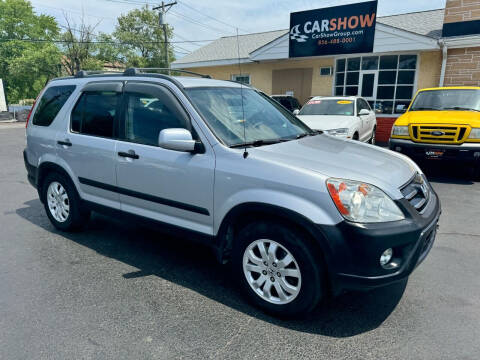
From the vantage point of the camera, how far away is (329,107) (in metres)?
9.55

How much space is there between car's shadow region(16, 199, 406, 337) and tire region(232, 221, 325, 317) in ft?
0.50

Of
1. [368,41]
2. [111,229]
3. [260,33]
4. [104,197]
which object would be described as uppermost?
[260,33]

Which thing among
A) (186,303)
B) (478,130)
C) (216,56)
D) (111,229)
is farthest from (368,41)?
(186,303)

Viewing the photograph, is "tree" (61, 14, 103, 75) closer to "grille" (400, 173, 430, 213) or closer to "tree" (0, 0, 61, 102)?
"tree" (0, 0, 61, 102)

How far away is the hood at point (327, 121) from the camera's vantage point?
323 inches

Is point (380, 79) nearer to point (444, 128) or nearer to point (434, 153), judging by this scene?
point (444, 128)

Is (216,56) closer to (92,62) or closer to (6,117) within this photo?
(6,117)

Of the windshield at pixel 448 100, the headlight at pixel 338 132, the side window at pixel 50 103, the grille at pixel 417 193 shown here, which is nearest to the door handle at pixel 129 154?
the side window at pixel 50 103

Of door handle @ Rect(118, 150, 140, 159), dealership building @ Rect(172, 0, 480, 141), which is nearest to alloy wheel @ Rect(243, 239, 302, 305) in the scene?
door handle @ Rect(118, 150, 140, 159)

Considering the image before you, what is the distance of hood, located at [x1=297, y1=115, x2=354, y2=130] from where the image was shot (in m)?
8.20

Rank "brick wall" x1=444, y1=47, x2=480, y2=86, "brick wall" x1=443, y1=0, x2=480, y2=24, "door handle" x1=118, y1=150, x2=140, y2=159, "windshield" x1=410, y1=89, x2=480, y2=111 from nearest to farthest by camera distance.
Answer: "door handle" x1=118, y1=150, x2=140, y2=159
"windshield" x1=410, y1=89, x2=480, y2=111
"brick wall" x1=443, y1=0, x2=480, y2=24
"brick wall" x1=444, y1=47, x2=480, y2=86

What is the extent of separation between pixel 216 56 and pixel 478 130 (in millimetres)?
15602

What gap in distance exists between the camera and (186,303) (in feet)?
9.82

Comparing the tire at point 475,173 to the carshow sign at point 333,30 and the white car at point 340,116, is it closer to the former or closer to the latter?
the white car at point 340,116
